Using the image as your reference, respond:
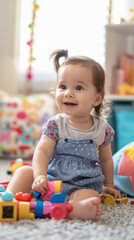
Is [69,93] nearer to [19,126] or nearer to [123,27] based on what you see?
[123,27]

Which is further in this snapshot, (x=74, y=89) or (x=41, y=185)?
(x=74, y=89)

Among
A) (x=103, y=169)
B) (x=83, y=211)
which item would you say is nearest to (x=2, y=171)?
(x=103, y=169)

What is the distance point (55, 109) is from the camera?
101 inches

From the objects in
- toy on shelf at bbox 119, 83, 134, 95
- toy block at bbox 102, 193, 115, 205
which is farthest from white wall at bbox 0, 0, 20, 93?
toy block at bbox 102, 193, 115, 205

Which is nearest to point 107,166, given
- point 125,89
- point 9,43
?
point 125,89

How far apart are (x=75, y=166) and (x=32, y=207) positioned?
221 millimetres

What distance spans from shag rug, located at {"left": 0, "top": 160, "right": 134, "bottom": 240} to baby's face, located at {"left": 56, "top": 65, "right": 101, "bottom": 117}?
351 mm

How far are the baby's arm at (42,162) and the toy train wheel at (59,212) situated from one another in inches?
4.1

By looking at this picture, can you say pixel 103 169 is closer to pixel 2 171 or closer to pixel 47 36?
pixel 2 171

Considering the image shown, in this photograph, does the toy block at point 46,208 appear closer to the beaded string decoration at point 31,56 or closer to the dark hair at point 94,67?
the dark hair at point 94,67

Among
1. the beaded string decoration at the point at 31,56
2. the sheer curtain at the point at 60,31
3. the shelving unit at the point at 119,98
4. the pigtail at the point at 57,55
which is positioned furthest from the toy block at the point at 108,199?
the beaded string decoration at the point at 31,56

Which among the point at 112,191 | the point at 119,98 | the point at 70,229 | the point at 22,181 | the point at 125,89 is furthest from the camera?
the point at 125,89

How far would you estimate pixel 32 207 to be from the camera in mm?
940

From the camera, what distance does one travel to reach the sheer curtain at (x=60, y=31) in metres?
2.71
